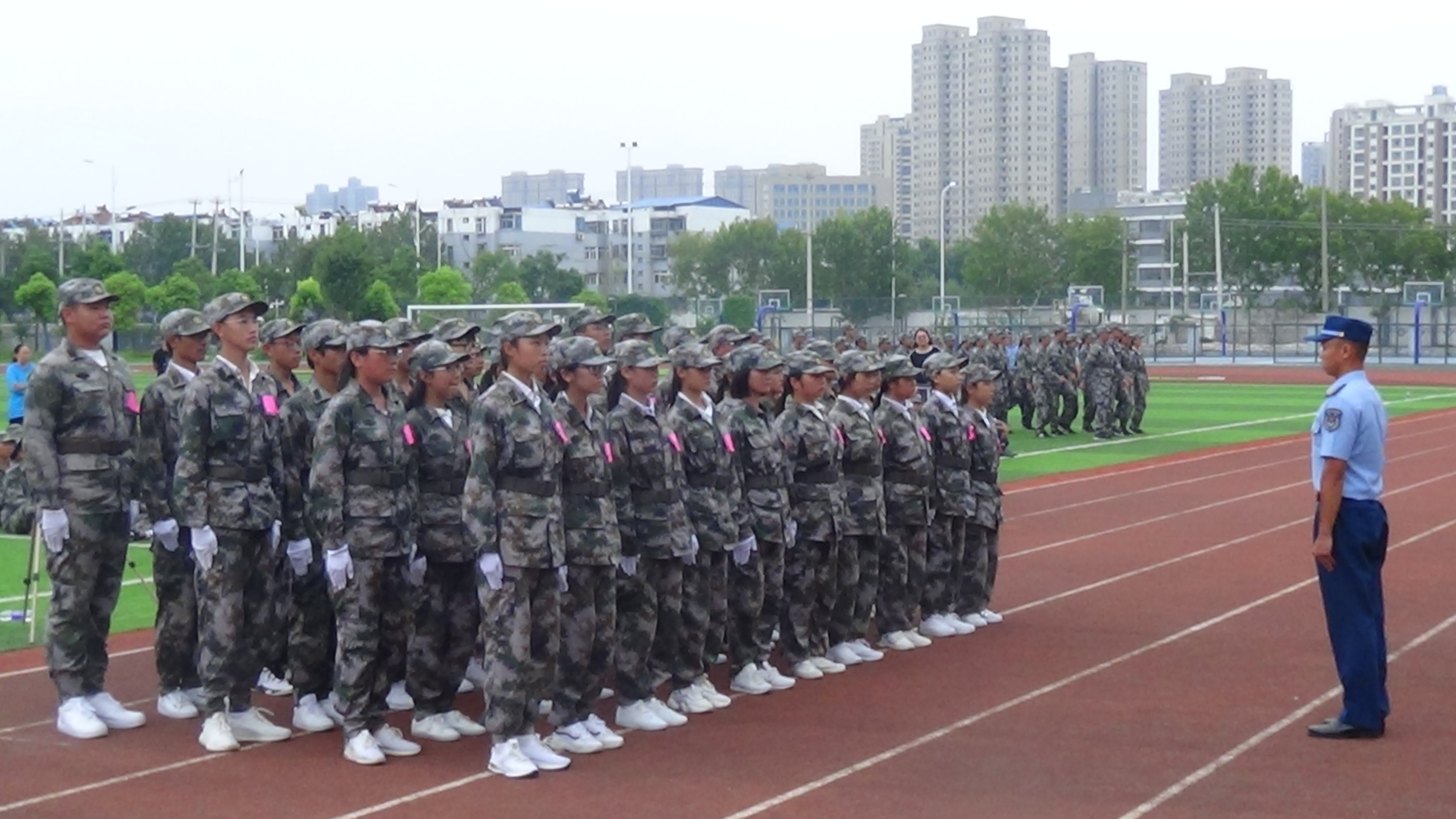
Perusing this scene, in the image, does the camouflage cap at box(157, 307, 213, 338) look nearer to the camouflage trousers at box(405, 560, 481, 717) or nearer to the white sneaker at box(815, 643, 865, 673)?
the camouflage trousers at box(405, 560, 481, 717)

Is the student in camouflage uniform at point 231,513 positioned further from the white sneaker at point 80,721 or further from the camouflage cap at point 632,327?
the camouflage cap at point 632,327

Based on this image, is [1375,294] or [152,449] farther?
[1375,294]

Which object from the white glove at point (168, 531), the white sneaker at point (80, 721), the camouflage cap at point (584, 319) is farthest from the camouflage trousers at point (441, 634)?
the camouflage cap at point (584, 319)

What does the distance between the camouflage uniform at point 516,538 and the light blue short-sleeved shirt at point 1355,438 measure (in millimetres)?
3549

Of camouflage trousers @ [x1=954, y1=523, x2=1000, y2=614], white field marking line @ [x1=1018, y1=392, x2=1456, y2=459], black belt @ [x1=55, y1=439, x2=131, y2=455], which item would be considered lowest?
white field marking line @ [x1=1018, y1=392, x2=1456, y2=459]

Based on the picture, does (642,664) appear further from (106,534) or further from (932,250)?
(932,250)

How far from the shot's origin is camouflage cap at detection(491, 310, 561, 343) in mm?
8141

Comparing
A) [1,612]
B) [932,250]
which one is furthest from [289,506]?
[932,250]

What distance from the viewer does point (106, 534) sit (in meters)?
8.81

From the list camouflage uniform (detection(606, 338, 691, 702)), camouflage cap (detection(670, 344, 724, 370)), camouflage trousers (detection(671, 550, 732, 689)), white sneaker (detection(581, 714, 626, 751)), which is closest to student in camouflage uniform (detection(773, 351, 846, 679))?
camouflage cap (detection(670, 344, 724, 370))

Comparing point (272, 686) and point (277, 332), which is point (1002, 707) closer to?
point (272, 686)

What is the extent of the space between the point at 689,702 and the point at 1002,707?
1.59 metres

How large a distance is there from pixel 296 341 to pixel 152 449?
92 centimetres

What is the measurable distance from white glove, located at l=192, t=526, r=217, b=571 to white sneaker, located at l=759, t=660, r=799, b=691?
302cm
